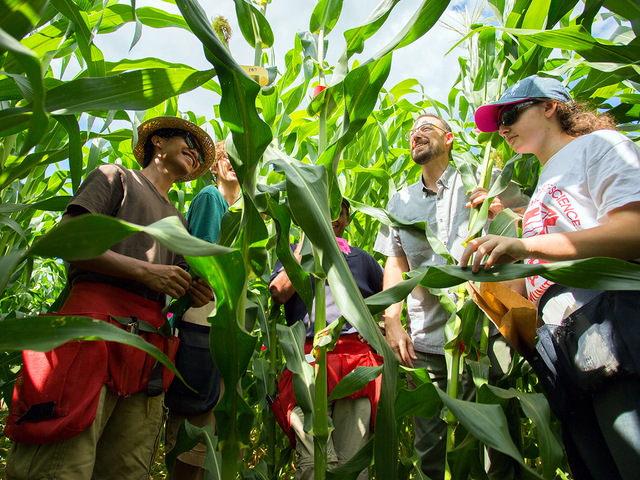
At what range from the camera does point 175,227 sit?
1.56 ft

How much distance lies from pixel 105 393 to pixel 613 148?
53.7 inches

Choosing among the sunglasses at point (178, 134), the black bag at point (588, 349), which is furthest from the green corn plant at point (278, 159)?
the sunglasses at point (178, 134)

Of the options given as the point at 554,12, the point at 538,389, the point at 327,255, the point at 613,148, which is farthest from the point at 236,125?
the point at 538,389

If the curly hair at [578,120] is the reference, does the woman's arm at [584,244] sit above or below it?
below

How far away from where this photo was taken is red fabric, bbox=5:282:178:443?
0.92 m

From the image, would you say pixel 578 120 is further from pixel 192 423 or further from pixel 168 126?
pixel 192 423

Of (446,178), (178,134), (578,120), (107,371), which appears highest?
(178,134)

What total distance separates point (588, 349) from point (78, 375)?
116 centimetres

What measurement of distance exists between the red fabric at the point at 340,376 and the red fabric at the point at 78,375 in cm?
45

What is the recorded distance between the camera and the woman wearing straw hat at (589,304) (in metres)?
0.75

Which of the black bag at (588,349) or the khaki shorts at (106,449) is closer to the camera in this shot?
the black bag at (588,349)

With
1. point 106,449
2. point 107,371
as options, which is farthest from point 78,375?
point 106,449

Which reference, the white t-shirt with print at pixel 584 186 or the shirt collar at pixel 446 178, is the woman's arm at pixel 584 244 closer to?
the white t-shirt with print at pixel 584 186

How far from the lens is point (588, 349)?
2.62ft
